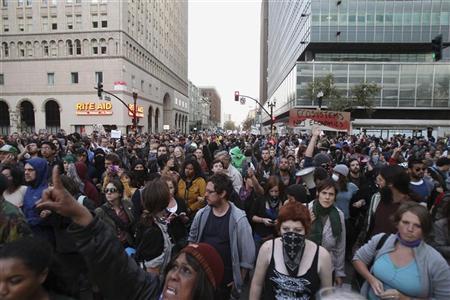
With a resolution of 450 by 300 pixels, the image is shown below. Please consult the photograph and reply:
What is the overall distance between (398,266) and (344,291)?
1540 millimetres

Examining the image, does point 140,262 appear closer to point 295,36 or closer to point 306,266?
point 306,266

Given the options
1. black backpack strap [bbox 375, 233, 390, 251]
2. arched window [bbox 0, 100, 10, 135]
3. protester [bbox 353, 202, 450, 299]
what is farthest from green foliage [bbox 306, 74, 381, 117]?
arched window [bbox 0, 100, 10, 135]

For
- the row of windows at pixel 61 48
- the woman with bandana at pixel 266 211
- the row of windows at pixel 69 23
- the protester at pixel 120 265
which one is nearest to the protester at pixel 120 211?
the woman with bandana at pixel 266 211

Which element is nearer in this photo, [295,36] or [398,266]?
[398,266]

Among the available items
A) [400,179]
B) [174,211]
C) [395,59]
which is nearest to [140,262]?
[174,211]

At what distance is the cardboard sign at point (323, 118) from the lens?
1310 centimetres

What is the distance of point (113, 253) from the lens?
1.67 meters

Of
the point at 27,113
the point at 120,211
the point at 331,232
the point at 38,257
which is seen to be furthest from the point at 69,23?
the point at 38,257

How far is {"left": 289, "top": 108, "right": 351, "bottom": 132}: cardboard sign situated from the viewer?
13.1 metres

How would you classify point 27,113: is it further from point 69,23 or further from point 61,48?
point 69,23

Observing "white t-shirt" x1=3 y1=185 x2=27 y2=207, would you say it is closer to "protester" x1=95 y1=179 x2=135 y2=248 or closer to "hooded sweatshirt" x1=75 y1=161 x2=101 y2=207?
"protester" x1=95 y1=179 x2=135 y2=248

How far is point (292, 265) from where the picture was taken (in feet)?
8.80

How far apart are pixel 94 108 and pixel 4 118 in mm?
16606

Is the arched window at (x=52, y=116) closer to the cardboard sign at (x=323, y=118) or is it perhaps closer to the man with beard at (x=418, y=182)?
the cardboard sign at (x=323, y=118)
